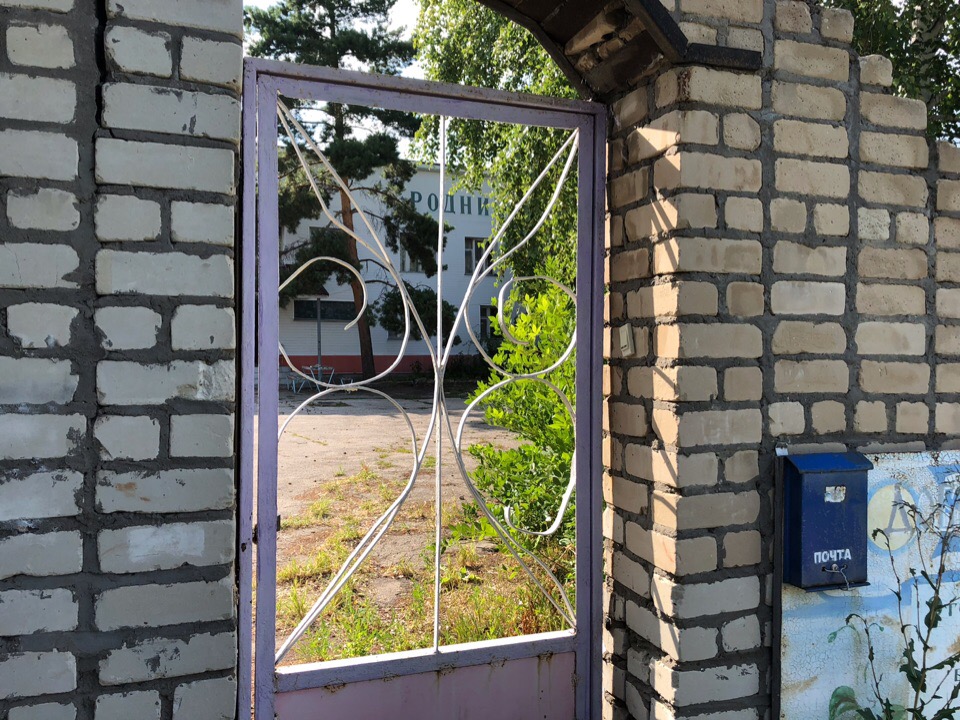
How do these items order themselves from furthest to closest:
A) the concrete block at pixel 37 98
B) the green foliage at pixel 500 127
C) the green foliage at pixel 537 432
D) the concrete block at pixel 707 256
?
1. the green foliage at pixel 500 127
2. the green foliage at pixel 537 432
3. the concrete block at pixel 707 256
4. the concrete block at pixel 37 98

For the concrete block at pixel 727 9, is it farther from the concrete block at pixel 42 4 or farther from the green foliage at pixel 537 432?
the green foliage at pixel 537 432

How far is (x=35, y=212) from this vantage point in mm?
1504

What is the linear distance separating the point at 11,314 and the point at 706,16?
1.79 m

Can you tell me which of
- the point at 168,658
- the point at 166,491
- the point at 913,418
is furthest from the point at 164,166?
the point at 913,418

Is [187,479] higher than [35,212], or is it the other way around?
[35,212]

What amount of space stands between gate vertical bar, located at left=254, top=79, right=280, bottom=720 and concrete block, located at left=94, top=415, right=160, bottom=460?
0.30 meters

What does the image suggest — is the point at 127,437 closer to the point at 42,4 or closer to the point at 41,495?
the point at 41,495

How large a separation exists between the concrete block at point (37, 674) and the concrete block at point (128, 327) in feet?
2.09

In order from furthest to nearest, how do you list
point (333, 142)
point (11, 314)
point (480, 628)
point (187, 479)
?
point (333, 142)
point (480, 628)
point (187, 479)
point (11, 314)

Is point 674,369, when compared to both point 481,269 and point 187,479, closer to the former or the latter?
point 481,269

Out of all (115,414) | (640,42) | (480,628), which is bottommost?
(480,628)

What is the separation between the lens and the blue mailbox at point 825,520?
6.36 ft

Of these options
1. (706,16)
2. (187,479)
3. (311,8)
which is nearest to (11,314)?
(187,479)

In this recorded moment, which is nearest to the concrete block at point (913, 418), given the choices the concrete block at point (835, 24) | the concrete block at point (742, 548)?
the concrete block at point (742, 548)
